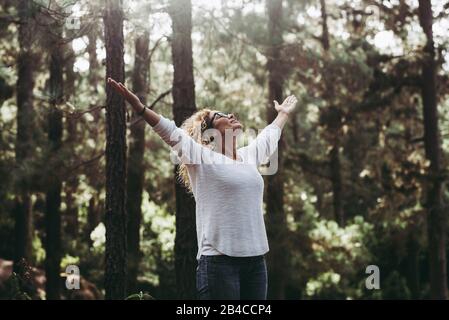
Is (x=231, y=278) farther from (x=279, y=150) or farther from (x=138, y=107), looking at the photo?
(x=279, y=150)

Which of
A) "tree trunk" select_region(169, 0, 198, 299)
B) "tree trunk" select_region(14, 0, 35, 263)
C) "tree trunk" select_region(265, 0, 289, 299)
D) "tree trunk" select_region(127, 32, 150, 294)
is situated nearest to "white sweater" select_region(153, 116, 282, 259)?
"tree trunk" select_region(169, 0, 198, 299)

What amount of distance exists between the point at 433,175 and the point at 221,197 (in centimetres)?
1233

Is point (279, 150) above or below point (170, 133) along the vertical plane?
above

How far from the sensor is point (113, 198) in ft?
22.0

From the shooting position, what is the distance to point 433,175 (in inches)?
585

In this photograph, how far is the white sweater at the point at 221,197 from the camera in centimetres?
354

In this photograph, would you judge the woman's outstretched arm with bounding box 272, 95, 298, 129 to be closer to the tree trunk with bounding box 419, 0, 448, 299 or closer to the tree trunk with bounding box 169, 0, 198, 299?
the tree trunk with bounding box 169, 0, 198, 299

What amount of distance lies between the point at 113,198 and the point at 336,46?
10.5 metres

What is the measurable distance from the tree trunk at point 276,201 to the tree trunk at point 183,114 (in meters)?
5.45

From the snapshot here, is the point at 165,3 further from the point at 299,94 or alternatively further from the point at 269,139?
the point at 299,94

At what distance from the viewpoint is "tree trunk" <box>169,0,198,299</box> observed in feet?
26.9

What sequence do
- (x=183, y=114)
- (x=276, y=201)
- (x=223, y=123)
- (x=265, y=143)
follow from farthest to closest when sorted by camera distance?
(x=276, y=201) < (x=183, y=114) < (x=265, y=143) < (x=223, y=123)

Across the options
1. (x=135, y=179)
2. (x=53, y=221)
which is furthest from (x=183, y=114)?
(x=53, y=221)

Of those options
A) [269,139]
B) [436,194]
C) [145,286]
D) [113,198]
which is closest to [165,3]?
[113,198]
